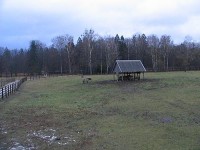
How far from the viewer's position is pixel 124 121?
22734 mm

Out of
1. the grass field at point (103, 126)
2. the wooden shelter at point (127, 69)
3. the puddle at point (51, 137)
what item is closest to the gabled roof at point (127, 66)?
the wooden shelter at point (127, 69)

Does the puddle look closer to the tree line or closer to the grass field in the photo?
the grass field

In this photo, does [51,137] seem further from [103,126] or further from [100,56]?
[100,56]

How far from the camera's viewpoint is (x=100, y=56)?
11244 centimetres

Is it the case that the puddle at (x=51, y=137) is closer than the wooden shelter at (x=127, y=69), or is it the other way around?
the puddle at (x=51, y=137)

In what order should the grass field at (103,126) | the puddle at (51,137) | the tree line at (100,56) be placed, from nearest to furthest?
1. the grass field at (103,126)
2. the puddle at (51,137)
3. the tree line at (100,56)

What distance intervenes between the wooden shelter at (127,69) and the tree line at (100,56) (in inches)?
1441

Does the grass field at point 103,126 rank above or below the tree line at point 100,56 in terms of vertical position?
below

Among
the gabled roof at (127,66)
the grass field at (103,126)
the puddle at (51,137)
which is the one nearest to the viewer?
the grass field at (103,126)

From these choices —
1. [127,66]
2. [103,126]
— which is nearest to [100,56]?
[127,66]

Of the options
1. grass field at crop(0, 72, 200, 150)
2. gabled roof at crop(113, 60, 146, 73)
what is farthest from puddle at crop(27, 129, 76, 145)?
gabled roof at crop(113, 60, 146, 73)

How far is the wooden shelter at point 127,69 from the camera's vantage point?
63.8m

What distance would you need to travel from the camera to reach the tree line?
109750 mm

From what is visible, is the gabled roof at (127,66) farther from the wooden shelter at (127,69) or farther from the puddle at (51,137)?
the puddle at (51,137)
